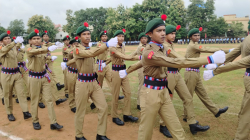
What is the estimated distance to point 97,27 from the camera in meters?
56.5

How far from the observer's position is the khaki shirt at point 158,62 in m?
2.58

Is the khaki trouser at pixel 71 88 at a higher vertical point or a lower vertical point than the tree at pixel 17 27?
lower

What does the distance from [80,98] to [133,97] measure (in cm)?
356

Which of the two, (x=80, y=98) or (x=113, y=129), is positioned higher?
(x=80, y=98)

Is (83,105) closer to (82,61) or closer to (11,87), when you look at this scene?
(82,61)

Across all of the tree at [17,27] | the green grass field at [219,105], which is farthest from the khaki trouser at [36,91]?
the tree at [17,27]

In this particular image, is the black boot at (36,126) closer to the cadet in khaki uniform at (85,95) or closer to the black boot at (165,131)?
the cadet in khaki uniform at (85,95)

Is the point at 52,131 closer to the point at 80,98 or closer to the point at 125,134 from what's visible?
the point at 80,98

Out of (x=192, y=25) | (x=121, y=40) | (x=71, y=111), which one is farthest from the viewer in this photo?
(x=192, y=25)

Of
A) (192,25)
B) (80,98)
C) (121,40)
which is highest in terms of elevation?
(192,25)

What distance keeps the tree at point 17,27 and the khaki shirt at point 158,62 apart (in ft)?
270

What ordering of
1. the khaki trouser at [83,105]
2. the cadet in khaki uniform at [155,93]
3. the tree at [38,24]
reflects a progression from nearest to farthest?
the cadet in khaki uniform at [155,93] → the khaki trouser at [83,105] → the tree at [38,24]

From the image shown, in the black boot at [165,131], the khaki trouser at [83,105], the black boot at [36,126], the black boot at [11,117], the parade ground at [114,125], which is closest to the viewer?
the khaki trouser at [83,105]

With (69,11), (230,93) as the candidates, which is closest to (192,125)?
(230,93)
